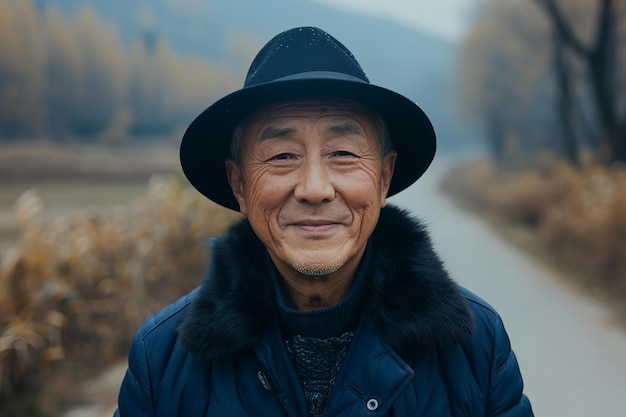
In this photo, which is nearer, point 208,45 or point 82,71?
point 82,71

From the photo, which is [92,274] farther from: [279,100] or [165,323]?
[279,100]

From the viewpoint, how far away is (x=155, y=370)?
5.99ft

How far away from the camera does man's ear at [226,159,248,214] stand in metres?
1.95

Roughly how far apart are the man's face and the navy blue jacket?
0.17 meters

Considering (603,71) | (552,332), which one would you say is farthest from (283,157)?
(603,71)

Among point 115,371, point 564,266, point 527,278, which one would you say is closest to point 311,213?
point 115,371

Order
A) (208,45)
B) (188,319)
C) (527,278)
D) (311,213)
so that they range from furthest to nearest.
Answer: (527,278) → (208,45) → (188,319) → (311,213)

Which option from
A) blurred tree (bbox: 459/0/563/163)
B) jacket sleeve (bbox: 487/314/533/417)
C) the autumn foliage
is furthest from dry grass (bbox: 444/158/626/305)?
jacket sleeve (bbox: 487/314/533/417)

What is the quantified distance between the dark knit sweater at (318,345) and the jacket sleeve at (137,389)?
40 cm

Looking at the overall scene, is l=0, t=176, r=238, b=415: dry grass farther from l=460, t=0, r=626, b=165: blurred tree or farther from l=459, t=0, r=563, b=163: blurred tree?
l=459, t=0, r=563, b=163: blurred tree

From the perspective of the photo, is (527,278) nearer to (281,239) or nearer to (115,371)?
(115,371)

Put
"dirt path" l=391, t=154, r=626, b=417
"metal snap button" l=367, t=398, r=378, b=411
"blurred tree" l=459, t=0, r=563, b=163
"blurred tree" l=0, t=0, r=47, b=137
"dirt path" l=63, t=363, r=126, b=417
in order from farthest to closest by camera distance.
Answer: "blurred tree" l=459, t=0, r=563, b=163, "blurred tree" l=0, t=0, r=47, b=137, "dirt path" l=391, t=154, r=626, b=417, "dirt path" l=63, t=363, r=126, b=417, "metal snap button" l=367, t=398, r=378, b=411

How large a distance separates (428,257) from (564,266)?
7804 millimetres

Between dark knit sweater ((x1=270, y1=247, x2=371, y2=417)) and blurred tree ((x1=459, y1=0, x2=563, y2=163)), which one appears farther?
blurred tree ((x1=459, y1=0, x2=563, y2=163))
